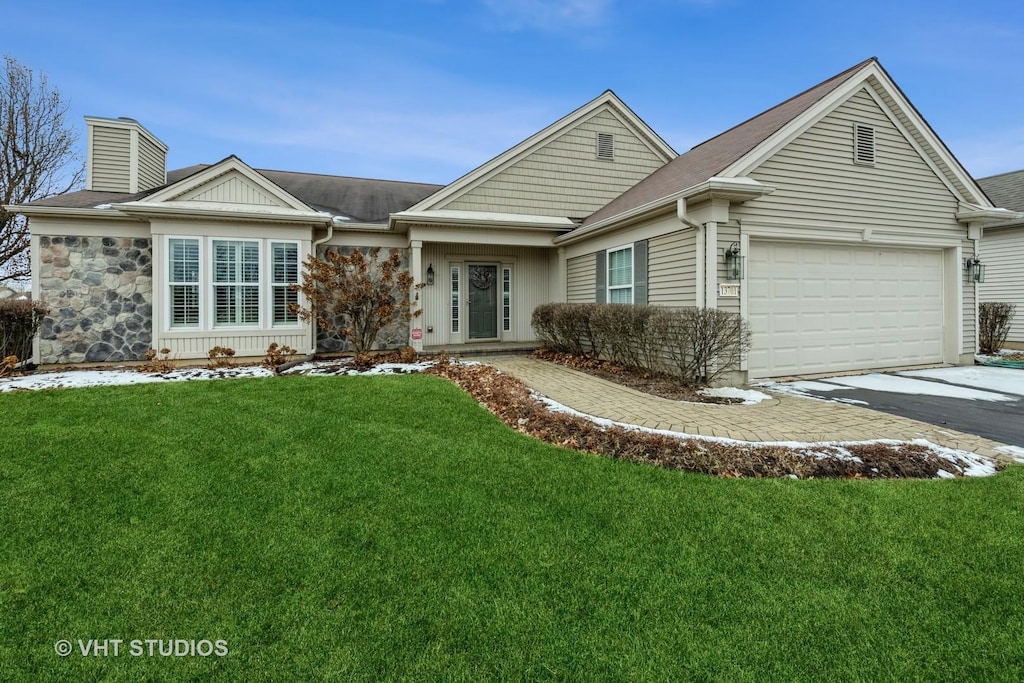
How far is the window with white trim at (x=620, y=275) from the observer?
942cm

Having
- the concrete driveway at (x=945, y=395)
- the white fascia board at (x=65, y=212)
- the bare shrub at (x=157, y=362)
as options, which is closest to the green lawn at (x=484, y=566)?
the concrete driveway at (x=945, y=395)

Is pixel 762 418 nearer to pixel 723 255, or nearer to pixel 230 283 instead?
pixel 723 255

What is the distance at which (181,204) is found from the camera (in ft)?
30.3

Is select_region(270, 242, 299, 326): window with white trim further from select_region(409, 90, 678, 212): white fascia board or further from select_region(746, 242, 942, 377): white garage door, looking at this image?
select_region(746, 242, 942, 377): white garage door

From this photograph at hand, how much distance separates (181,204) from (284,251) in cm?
192

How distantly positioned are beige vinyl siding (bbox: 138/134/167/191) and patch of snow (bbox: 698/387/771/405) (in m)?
13.6

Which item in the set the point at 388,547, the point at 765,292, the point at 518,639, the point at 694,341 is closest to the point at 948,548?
the point at 518,639

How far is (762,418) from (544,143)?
9073 mm

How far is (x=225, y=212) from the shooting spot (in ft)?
30.5

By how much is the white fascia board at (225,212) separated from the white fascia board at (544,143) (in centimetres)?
221

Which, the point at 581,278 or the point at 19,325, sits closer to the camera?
the point at 19,325

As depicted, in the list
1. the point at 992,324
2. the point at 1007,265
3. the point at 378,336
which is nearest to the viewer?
the point at 378,336

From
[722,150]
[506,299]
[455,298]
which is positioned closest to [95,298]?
[455,298]

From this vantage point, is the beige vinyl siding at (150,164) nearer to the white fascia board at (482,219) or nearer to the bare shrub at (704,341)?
the white fascia board at (482,219)
